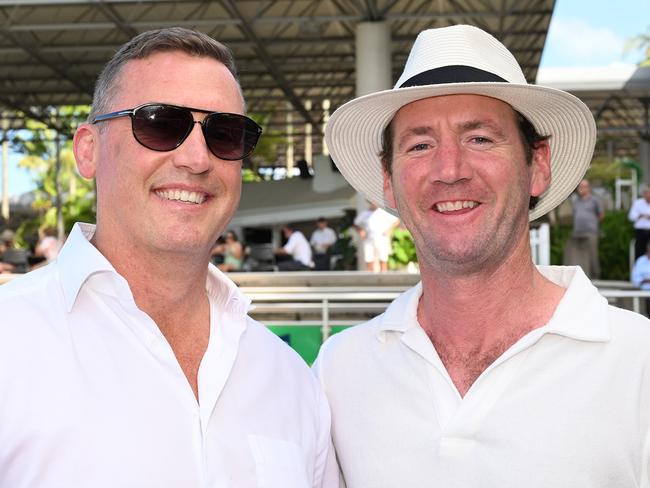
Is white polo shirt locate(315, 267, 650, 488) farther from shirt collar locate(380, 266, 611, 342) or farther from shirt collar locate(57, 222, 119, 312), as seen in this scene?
shirt collar locate(57, 222, 119, 312)

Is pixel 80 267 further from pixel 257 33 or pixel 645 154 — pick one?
pixel 645 154

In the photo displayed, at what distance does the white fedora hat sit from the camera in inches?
99.5

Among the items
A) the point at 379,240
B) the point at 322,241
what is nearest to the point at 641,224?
the point at 379,240

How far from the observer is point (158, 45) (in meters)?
2.31

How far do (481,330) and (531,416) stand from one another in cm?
36

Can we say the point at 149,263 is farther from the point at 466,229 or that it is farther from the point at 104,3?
the point at 104,3

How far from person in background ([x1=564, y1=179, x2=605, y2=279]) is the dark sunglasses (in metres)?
14.2

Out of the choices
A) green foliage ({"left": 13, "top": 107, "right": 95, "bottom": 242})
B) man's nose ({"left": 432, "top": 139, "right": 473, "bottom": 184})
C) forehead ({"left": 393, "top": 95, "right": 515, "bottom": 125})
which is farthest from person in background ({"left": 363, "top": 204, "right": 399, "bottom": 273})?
green foliage ({"left": 13, "top": 107, "right": 95, "bottom": 242})

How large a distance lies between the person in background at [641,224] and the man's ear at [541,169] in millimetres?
12862

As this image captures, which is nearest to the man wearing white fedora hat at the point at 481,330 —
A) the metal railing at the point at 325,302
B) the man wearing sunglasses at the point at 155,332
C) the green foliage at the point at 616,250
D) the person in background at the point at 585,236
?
the man wearing sunglasses at the point at 155,332

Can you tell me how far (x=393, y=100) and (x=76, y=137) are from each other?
0.97 meters

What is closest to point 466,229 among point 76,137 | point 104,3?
point 76,137

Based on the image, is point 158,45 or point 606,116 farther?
point 606,116

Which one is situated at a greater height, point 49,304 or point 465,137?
point 465,137
